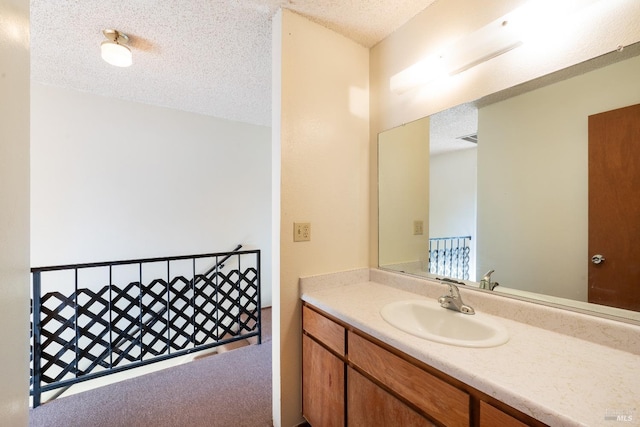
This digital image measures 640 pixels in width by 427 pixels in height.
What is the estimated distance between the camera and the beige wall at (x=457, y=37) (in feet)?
2.90

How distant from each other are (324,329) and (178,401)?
1.28 metres

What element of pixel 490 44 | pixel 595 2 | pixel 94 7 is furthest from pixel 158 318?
pixel 595 2

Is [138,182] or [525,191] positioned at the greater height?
[138,182]

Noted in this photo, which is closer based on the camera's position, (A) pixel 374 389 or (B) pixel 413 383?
(B) pixel 413 383

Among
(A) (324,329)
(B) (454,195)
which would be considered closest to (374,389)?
(A) (324,329)

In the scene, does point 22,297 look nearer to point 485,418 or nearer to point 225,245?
point 485,418

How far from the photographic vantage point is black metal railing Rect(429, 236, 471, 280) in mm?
1316

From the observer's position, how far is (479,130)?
127 cm

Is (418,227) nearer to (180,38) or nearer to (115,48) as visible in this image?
(180,38)

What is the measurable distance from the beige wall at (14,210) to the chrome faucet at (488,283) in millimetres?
1674

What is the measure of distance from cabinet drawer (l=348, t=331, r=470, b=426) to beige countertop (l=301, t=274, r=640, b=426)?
53 mm

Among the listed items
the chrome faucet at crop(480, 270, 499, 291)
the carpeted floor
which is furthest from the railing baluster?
the chrome faucet at crop(480, 270, 499, 291)

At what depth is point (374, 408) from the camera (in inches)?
39.4

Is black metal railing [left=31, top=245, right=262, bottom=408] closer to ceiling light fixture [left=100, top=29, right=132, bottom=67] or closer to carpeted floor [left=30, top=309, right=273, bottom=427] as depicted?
carpeted floor [left=30, top=309, right=273, bottom=427]
